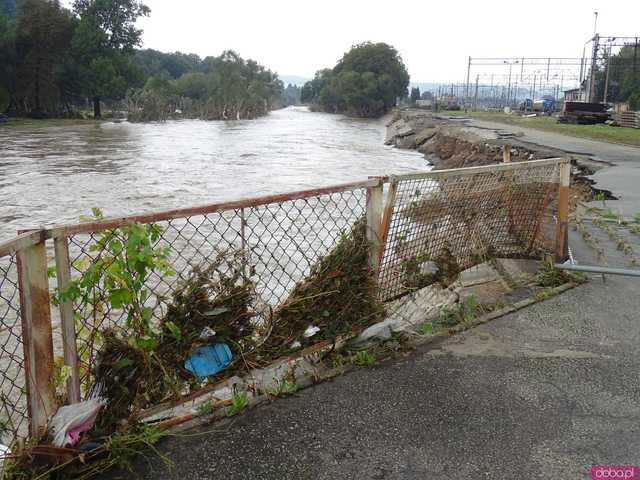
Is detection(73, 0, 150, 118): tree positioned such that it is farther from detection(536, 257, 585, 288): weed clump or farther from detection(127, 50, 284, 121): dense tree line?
detection(536, 257, 585, 288): weed clump

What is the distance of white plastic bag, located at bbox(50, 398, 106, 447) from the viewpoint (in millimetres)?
2844

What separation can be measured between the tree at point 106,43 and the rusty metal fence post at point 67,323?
234ft

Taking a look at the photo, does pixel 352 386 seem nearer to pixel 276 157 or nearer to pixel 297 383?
pixel 297 383

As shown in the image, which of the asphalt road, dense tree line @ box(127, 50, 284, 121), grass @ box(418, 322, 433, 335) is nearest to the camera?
the asphalt road

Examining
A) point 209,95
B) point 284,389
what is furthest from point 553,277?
point 209,95

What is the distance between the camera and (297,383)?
378 centimetres

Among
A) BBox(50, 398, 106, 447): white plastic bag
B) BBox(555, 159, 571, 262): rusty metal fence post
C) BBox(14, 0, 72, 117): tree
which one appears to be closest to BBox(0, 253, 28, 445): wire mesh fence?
BBox(50, 398, 106, 447): white plastic bag

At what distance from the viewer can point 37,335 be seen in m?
2.80

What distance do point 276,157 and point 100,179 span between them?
11.0m

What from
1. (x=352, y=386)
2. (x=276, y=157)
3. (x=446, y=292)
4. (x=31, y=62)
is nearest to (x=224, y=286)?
(x=352, y=386)

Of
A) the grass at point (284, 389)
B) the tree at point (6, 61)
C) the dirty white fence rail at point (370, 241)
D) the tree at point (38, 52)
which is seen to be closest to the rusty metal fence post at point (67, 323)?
the dirty white fence rail at point (370, 241)

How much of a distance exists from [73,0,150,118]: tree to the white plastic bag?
71.4m

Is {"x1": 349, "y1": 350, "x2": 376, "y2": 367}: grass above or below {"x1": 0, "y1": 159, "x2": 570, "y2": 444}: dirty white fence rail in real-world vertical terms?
below

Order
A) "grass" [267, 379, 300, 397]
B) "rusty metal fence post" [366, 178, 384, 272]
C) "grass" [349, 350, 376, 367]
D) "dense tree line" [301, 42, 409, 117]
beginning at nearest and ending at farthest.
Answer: "grass" [267, 379, 300, 397] < "grass" [349, 350, 376, 367] < "rusty metal fence post" [366, 178, 384, 272] < "dense tree line" [301, 42, 409, 117]
